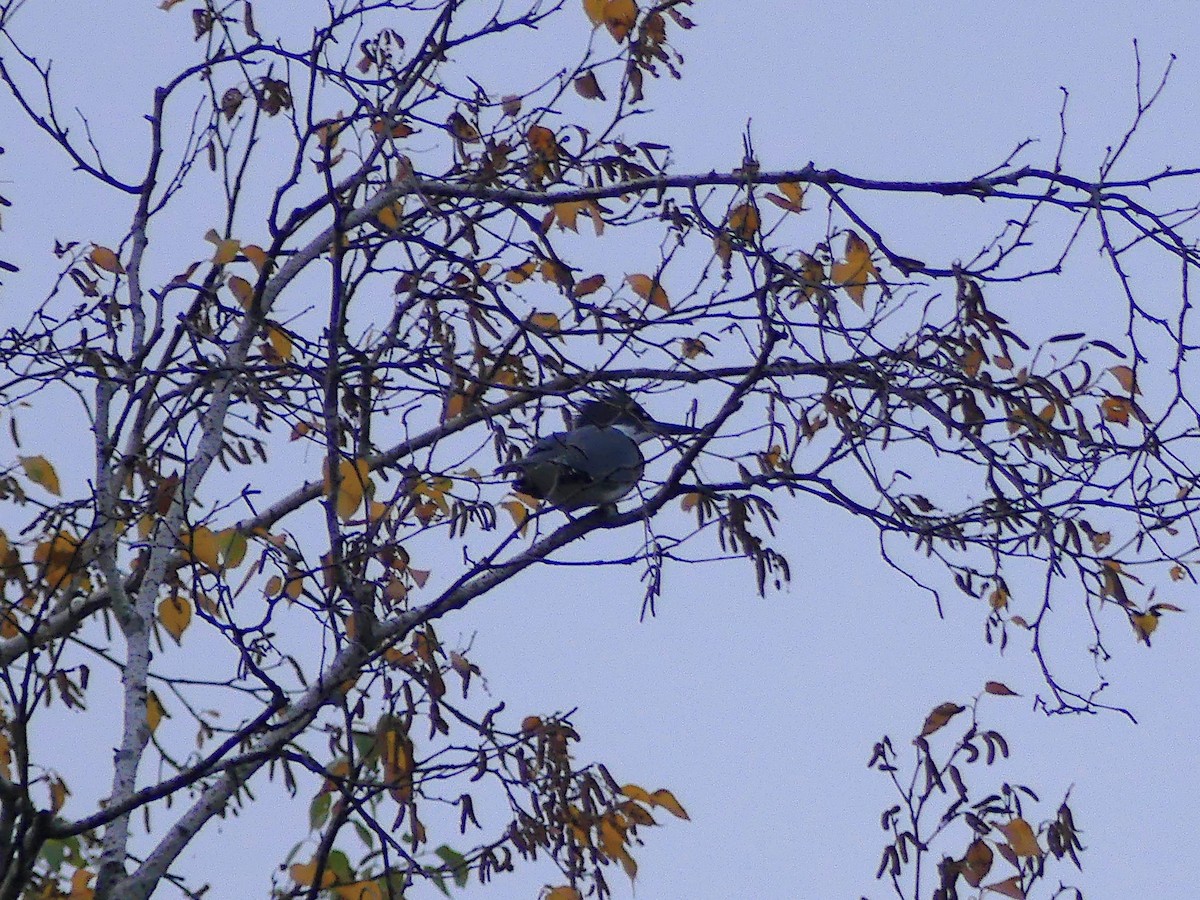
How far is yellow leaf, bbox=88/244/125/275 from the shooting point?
496 cm

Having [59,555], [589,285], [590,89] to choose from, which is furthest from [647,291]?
[59,555]

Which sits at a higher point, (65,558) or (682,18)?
(682,18)

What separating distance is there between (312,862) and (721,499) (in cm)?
141

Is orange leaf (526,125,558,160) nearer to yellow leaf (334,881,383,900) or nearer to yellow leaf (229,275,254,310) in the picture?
yellow leaf (229,275,254,310)

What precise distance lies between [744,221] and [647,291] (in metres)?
0.37

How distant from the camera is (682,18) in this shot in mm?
4586

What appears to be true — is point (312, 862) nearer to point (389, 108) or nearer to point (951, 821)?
point (951, 821)

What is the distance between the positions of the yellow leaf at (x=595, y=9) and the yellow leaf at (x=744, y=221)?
2.32ft

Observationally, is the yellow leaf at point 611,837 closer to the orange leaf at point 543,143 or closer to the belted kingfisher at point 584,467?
the belted kingfisher at point 584,467

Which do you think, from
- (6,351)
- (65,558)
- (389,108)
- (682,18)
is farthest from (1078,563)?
(6,351)

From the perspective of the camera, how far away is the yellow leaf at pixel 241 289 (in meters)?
4.64

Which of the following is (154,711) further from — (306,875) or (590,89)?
(590,89)

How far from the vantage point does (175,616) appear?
4.06 meters

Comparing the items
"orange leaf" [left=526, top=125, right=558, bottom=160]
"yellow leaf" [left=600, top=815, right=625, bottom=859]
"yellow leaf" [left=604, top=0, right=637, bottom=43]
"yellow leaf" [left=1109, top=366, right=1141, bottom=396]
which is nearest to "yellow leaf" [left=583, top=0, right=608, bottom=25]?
"yellow leaf" [left=604, top=0, right=637, bottom=43]
